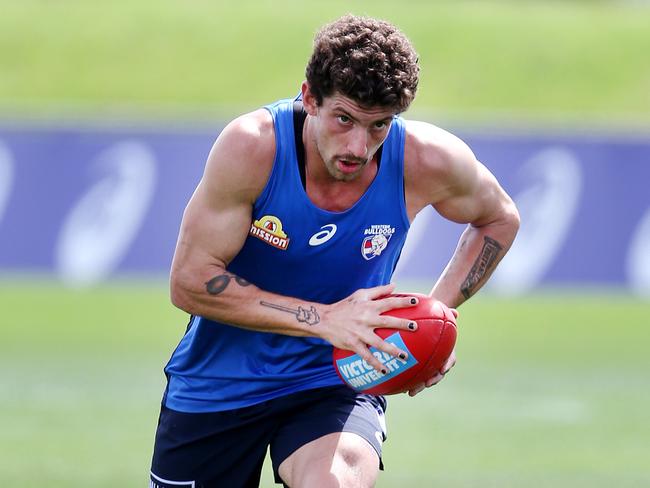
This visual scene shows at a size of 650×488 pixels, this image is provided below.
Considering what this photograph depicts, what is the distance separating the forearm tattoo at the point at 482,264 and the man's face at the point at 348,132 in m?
1.08

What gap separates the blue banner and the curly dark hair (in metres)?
11.0

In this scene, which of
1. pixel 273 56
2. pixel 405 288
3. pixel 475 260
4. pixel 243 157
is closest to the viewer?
pixel 243 157

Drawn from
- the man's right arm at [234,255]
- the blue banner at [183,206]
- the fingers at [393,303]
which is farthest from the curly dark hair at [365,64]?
the blue banner at [183,206]

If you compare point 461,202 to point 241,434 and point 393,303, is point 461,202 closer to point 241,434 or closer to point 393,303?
point 393,303

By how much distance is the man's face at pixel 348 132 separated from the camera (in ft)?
16.2

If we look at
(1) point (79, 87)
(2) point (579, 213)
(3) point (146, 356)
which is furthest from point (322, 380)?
(1) point (79, 87)

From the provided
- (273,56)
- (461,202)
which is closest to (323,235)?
(461,202)

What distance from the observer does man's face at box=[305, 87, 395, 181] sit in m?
4.93

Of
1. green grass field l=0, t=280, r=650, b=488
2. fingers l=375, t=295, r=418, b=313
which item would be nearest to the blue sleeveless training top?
fingers l=375, t=295, r=418, b=313

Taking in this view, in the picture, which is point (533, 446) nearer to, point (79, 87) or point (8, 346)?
point (8, 346)

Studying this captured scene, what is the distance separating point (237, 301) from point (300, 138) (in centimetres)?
72

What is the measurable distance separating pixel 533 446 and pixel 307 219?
15.8 feet

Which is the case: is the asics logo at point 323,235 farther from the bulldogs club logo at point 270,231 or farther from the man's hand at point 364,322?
the man's hand at point 364,322

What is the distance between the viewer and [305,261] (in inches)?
211
